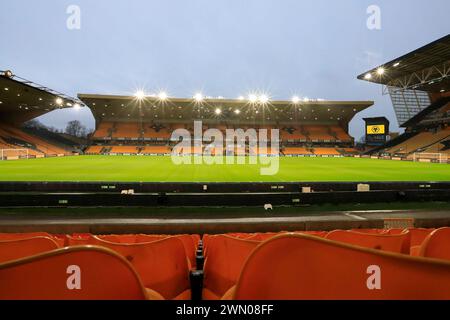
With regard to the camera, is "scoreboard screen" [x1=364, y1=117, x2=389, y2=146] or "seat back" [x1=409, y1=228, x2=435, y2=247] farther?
"scoreboard screen" [x1=364, y1=117, x2=389, y2=146]

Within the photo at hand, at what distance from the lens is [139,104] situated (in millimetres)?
56156

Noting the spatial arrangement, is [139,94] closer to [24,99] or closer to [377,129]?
[24,99]

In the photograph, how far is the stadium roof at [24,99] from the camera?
3356cm

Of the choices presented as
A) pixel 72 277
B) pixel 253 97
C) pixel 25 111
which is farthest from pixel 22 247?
pixel 25 111

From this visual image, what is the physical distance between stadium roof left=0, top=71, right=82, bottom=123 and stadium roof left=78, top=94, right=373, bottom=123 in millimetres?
6441

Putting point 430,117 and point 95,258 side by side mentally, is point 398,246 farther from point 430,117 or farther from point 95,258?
point 430,117

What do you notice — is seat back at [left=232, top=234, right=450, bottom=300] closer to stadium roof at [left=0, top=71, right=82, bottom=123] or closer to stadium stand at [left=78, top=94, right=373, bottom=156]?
stadium roof at [left=0, top=71, right=82, bottom=123]

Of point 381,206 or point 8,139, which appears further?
point 8,139

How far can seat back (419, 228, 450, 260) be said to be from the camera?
169 cm

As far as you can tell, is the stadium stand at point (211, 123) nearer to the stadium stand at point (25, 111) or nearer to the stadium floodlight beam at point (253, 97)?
Answer: the stadium floodlight beam at point (253, 97)

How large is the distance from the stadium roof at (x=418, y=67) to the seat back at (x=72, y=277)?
3781cm

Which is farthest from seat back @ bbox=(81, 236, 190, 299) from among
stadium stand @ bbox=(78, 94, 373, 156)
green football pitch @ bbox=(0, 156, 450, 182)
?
stadium stand @ bbox=(78, 94, 373, 156)
